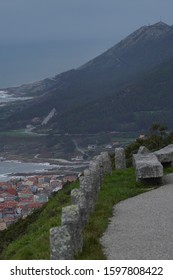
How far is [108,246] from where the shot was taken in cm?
1359

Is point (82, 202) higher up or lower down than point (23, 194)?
higher up

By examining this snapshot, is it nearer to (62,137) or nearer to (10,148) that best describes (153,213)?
(10,148)

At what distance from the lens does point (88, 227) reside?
50.0 ft

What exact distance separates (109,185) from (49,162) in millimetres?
117094

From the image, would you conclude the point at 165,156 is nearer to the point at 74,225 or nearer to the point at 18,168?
the point at 74,225

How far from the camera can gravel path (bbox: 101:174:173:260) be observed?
12875 millimetres

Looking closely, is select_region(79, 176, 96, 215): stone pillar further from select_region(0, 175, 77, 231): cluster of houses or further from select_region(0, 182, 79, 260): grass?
select_region(0, 175, 77, 231): cluster of houses

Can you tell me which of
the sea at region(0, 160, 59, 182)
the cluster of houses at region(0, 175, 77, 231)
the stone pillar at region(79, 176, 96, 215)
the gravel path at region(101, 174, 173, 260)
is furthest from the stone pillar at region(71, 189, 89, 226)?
the sea at region(0, 160, 59, 182)

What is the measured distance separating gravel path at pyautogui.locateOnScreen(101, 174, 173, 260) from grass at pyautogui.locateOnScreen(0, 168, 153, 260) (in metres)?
0.24

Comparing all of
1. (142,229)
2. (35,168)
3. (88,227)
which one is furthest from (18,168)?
(142,229)

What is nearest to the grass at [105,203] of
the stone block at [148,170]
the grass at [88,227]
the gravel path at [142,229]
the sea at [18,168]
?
the grass at [88,227]

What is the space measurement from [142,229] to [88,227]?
1220 millimetres

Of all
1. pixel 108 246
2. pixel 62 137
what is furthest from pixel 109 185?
pixel 62 137

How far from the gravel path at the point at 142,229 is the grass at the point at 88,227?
0.78 ft
